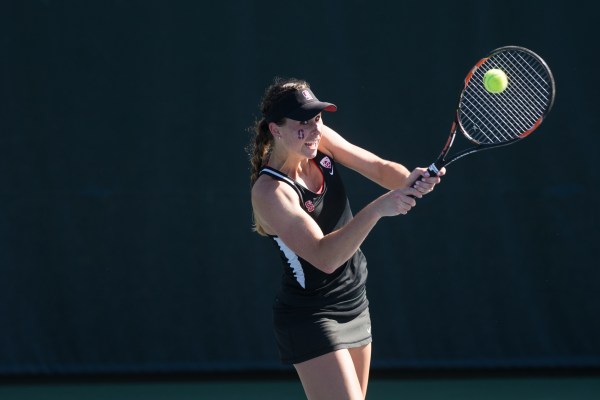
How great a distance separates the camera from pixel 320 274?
3.02 metres

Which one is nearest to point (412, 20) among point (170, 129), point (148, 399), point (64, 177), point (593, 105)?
point (593, 105)

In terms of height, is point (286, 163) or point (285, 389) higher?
point (286, 163)

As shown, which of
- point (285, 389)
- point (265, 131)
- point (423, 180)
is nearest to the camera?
point (423, 180)

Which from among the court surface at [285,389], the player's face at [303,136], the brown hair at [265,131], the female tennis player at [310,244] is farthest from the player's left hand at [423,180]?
the court surface at [285,389]

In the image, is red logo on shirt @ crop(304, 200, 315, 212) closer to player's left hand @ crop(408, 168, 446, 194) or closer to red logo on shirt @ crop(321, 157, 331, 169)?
red logo on shirt @ crop(321, 157, 331, 169)

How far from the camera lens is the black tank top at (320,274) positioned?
301cm

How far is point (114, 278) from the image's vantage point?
4.50 metres

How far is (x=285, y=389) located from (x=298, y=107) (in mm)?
1863

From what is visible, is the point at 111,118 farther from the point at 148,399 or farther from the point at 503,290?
the point at 503,290

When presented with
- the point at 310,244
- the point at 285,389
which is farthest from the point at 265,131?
the point at 285,389

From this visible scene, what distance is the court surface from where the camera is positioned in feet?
14.2

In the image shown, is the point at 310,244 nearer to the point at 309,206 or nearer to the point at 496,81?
the point at 309,206

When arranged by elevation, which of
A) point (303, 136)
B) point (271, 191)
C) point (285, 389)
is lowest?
point (285, 389)

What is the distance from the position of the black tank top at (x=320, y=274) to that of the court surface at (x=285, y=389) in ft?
4.48
